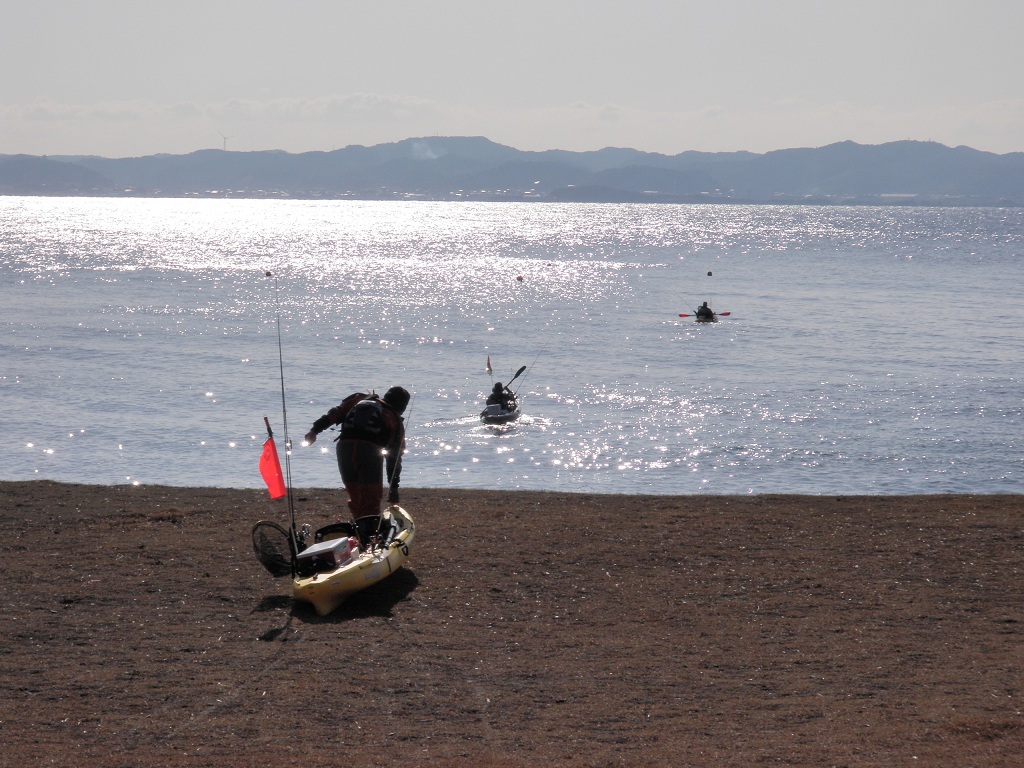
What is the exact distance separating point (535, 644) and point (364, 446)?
330 cm

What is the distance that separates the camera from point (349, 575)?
1067cm

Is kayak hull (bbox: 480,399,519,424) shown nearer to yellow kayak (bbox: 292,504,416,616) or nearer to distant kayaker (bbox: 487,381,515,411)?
distant kayaker (bbox: 487,381,515,411)

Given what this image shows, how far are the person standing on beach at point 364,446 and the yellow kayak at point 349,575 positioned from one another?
0.28 meters

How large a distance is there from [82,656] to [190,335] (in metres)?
47.0

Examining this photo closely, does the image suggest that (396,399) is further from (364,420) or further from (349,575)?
(349,575)

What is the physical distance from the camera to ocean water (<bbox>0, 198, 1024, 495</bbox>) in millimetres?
25781

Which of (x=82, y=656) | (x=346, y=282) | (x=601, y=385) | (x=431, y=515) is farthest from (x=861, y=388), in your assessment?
(x=346, y=282)

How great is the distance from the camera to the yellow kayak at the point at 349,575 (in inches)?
409

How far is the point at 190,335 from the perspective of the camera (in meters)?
54.1

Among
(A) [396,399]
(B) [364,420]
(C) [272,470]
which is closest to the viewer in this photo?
(C) [272,470]

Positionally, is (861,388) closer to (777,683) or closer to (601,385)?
(601,385)

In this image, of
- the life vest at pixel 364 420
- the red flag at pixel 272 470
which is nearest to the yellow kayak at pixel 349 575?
the red flag at pixel 272 470

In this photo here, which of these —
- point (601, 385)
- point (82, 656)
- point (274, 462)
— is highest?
point (274, 462)

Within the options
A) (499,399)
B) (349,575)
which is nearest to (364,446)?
(349,575)
